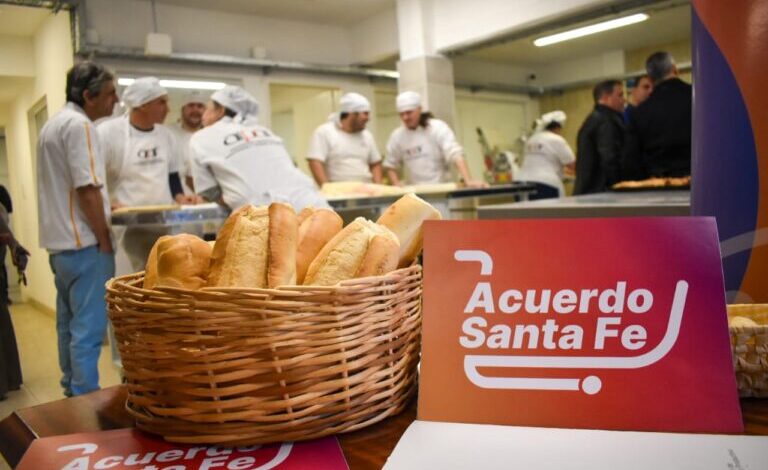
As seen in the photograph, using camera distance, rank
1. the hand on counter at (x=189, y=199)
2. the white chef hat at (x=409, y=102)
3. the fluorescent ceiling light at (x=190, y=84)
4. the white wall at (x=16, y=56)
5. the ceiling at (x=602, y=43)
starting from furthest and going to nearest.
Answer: the ceiling at (x=602, y=43), the fluorescent ceiling light at (x=190, y=84), the white wall at (x=16, y=56), the white chef hat at (x=409, y=102), the hand on counter at (x=189, y=199)

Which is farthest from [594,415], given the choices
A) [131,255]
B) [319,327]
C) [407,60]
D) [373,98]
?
[373,98]

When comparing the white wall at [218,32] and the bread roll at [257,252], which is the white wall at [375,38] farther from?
the bread roll at [257,252]

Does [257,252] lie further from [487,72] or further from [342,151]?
[487,72]

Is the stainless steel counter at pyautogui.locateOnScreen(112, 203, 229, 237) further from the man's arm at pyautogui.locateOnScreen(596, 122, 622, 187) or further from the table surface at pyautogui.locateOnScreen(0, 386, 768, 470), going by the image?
the man's arm at pyautogui.locateOnScreen(596, 122, 622, 187)

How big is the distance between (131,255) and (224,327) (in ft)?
9.97

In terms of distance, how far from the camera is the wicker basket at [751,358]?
0.60 m

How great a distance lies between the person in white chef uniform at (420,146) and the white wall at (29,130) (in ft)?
10.9

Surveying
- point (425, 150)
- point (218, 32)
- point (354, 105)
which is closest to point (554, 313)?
point (354, 105)

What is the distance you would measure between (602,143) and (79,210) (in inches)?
137

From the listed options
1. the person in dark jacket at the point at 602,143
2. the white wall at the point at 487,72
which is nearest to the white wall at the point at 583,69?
the white wall at the point at 487,72

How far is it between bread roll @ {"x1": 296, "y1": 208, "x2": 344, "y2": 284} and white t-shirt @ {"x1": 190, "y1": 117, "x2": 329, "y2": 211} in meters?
1.94

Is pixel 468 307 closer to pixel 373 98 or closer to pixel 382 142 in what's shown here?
pixel 373 98

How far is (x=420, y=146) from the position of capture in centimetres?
572

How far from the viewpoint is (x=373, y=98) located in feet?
28.7
